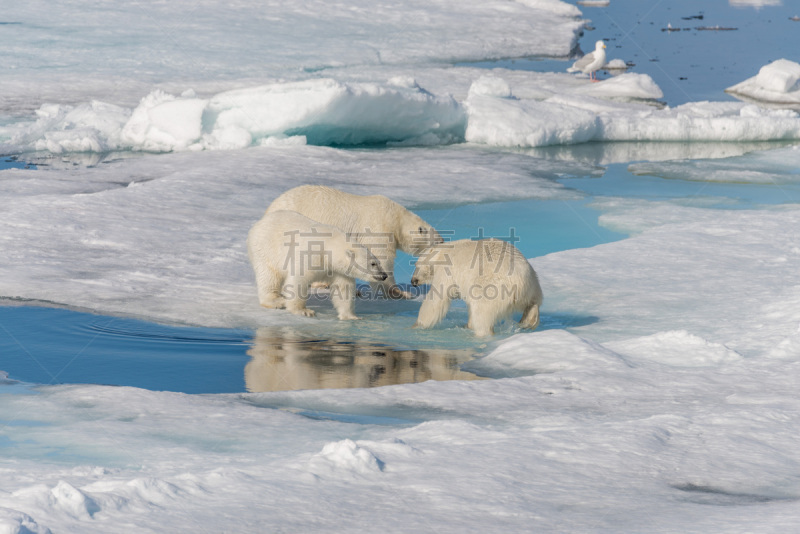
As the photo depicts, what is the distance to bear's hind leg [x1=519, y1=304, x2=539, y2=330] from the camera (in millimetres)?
5598

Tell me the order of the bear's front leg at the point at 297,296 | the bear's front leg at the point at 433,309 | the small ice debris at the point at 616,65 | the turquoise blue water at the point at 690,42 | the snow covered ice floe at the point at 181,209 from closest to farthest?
the bear's front leg at the point at 433,309 → the bear's front leg at the point at 297,296 → the snow covered ice floe at the point at 181,209 → the turquoise blue water at the point at 690,42 → the small ice debris at the point at 616,65

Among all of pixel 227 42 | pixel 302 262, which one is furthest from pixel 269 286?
pixel 227 42

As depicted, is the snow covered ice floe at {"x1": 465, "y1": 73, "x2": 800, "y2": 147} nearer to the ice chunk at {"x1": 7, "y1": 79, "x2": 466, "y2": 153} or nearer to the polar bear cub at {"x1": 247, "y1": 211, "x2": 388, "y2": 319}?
the ice chunk at {"x1": 7, "y1": 79, "x2": 466, "y2": 153}

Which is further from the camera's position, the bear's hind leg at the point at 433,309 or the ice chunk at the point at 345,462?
the bear's hind leg at the point at 433,309

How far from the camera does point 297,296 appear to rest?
5836 millimetres

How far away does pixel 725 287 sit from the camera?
6.37 metres

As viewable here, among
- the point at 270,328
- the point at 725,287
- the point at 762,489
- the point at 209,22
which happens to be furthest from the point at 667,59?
the point at 762,489

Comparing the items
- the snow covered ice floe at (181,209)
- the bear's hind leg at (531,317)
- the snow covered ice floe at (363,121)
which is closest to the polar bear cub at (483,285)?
the bear's hind leg at (531,317)

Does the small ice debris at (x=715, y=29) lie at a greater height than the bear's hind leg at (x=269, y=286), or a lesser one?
greater

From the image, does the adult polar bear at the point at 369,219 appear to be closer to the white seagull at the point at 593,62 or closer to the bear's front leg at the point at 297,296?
the bear's front leg at the point at 297,296

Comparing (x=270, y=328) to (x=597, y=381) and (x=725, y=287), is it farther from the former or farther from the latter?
(x=725, y=287)

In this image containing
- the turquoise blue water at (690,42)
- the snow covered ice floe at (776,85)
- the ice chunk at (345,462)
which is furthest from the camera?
the turquoise blue water at (690,42)

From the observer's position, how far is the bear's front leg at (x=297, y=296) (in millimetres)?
5809

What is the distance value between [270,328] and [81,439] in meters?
2.21
